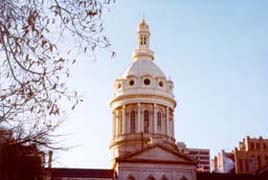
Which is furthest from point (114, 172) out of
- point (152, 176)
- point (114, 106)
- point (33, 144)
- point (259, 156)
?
point (259, 156)

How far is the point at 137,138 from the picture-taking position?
3093 inches

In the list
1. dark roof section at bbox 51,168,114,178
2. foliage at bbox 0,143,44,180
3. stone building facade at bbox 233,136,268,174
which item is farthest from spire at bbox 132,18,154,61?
foliage at bbox 0,143,44,180

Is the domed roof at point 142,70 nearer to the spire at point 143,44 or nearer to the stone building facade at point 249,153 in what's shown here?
the spire at point 143,44

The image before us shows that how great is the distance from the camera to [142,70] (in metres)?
86.8

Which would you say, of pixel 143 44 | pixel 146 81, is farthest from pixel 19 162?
pixel 143 44

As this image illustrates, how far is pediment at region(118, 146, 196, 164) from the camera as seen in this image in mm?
62969

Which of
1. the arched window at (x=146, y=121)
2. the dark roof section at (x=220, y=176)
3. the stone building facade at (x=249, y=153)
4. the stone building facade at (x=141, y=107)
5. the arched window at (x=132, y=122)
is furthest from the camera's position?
the stone building facade at (x=249, y=153)

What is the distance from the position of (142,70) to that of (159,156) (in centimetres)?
2549

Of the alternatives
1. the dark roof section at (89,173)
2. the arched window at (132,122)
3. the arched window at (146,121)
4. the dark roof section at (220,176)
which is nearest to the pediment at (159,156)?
the dark roof section at (220,176)

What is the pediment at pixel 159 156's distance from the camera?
63.0m

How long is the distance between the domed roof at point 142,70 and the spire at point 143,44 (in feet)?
4.69

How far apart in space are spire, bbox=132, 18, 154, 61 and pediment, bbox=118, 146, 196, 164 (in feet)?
94.5

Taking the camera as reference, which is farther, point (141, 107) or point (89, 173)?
point (141, 107)

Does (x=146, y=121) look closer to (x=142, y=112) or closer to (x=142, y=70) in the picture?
(x=142, y=112)
